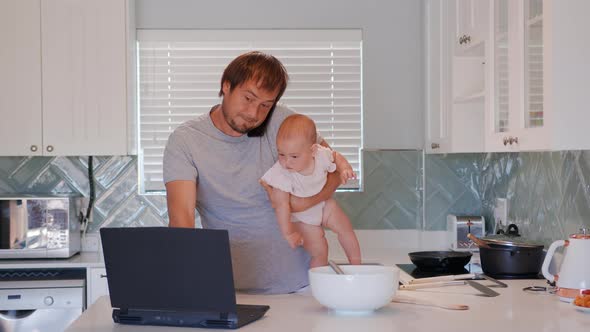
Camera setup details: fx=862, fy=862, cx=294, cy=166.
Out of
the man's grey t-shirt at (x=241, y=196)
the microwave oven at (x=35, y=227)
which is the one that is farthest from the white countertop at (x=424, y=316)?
the microwave oven at (x=35, y=227)

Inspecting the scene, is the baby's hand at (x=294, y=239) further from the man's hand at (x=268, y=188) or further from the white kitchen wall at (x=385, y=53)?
the white kitchen wall at (x=385, y=53)

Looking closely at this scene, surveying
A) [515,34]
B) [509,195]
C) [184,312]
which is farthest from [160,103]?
[184,312]

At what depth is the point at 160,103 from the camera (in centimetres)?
441

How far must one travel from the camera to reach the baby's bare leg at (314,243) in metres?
2.78

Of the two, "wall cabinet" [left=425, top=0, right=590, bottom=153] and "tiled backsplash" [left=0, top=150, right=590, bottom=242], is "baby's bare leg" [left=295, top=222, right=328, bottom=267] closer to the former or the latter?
"wall cabinet" [left=425, top=0, right=590, bottom=153]

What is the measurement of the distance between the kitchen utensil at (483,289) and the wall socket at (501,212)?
1150 mm

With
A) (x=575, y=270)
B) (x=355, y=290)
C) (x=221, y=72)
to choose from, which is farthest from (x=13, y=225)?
(x=575, y=270)

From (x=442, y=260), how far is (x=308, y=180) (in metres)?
0.81

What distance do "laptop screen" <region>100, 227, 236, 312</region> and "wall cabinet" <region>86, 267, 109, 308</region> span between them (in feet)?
6.07

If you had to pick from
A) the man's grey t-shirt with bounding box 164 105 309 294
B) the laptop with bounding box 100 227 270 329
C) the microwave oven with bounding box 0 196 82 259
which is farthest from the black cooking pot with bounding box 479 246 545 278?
the microwave oven with bounding box 0 196 82 259

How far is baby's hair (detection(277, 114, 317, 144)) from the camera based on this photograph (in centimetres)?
262

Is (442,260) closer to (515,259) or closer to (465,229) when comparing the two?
(515,259)

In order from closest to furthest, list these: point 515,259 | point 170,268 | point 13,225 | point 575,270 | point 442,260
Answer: point 170,268, point 575,270, point 515,259, point 442,260, point 13,225

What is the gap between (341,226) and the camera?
2877mm
